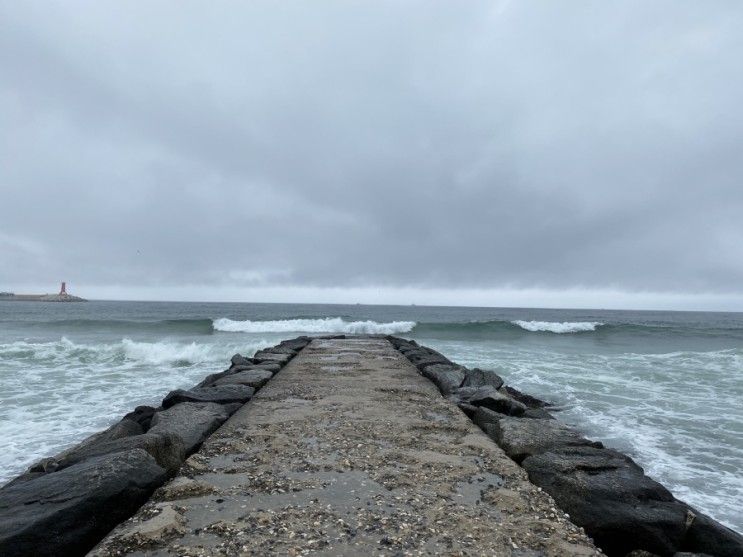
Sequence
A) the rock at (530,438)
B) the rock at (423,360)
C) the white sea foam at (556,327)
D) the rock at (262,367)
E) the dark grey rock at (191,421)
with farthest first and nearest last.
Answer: the white sea foam at (556,327), the rock at (423,360), the rock at (262,367), the dark grey rock at (191,421), the rock at (530,438)

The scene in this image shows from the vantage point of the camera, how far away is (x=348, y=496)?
300cm

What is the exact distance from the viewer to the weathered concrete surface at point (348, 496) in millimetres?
2430

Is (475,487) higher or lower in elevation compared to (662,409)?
higher

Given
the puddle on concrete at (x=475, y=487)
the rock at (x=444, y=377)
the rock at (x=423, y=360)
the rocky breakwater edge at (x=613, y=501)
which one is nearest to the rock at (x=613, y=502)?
the rocky breakwater edge at (x=613, y=501)

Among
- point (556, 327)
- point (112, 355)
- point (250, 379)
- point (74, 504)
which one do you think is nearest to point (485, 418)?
point (250, 379)

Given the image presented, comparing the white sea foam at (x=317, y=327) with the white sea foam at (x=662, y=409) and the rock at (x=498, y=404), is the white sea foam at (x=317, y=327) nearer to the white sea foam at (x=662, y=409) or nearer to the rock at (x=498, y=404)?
the white sea foam at (x=662, y=409)

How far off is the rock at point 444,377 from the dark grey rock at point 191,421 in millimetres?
3110

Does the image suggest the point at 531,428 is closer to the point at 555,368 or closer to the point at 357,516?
the point at 357,516

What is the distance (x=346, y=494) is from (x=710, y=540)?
2.18 metres

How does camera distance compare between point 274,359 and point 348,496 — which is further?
point 274,359

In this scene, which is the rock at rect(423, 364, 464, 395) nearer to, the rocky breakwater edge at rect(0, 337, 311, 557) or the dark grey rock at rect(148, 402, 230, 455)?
the dark grey rock at rect(148, 402, 230, 455)

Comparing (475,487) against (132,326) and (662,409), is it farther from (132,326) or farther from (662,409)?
(132,326)

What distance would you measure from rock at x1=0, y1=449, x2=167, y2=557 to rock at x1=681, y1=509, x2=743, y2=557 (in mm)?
3292

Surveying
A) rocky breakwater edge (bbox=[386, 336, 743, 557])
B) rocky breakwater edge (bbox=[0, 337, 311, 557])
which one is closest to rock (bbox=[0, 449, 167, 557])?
rocky breakwater edge (bbox=[0, 337, 311, 557])
